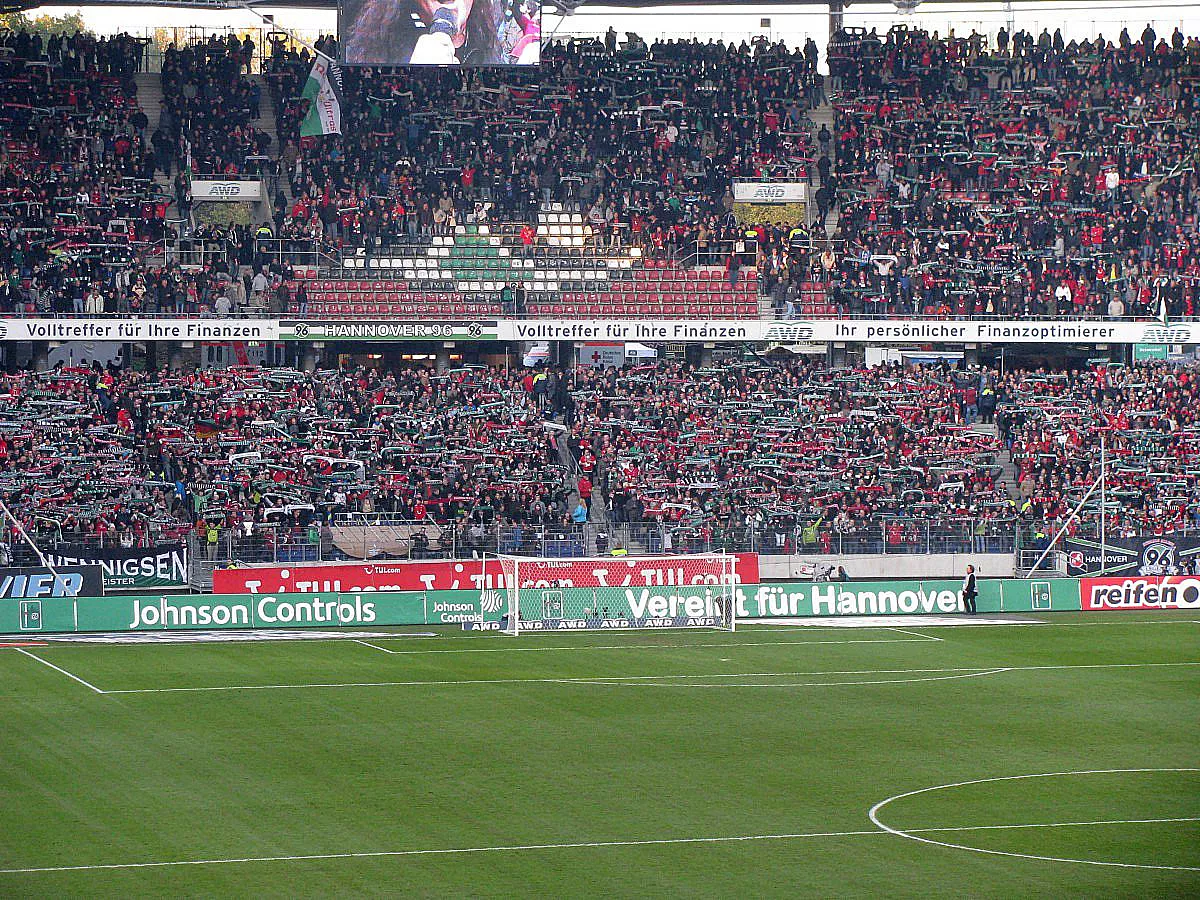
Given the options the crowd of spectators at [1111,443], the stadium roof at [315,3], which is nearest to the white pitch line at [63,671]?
the crowd of spectators at [1111,443]

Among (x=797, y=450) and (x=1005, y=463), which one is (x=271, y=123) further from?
(x=1005, y=463)

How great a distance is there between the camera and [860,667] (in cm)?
3136

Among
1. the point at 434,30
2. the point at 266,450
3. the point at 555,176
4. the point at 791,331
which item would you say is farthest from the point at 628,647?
the point at 434,30

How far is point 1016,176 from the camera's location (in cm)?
5700

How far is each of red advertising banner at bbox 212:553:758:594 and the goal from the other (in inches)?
0.9

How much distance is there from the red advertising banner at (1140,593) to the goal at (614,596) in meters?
9.75

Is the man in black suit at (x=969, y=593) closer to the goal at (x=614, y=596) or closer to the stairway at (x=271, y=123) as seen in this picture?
the goal at (x=614, y=596)

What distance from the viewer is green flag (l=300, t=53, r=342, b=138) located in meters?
56.0

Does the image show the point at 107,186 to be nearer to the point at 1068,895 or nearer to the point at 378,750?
the point at 378,750

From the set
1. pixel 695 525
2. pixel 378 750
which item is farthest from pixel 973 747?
pixel 695 525

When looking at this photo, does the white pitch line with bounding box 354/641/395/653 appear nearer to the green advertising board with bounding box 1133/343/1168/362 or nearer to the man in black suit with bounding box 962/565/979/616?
the man in black suit with bounding box 962/565/979/616

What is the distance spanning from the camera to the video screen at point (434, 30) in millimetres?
54812

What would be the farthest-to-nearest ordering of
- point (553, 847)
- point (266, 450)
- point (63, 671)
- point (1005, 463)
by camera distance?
1. point (1005, 463)
2. point (266, 450)
3. point (63, 671)
4. point (553, 847)

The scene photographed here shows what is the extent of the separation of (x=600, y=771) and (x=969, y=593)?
21.9 m
